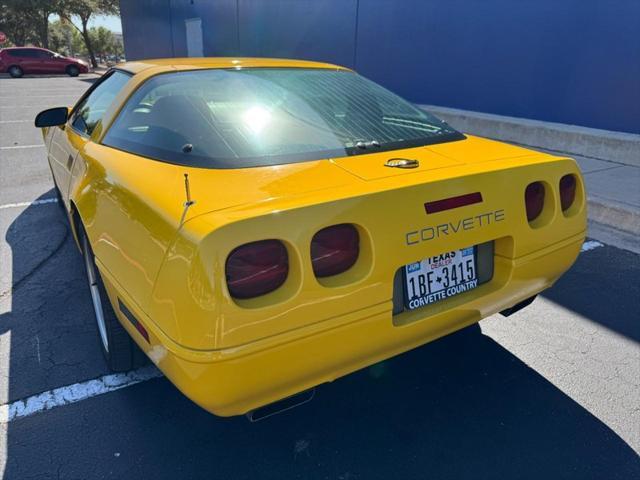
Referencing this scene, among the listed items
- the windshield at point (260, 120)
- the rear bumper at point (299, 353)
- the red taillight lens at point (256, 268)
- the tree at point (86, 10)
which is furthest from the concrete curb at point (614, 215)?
the tree at point (86, 10)

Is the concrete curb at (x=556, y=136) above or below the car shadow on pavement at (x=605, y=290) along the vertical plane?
above

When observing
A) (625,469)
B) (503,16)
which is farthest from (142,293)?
(503,16)

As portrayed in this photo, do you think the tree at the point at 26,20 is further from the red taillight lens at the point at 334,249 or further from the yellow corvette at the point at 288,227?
the red taillight lens at the point at 334,249

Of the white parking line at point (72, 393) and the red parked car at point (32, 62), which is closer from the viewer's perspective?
the white parking line at point (72, 393)

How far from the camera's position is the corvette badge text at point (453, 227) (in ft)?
5.64

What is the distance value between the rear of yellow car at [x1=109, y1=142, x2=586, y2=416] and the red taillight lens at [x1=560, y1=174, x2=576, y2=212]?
0.86 ft

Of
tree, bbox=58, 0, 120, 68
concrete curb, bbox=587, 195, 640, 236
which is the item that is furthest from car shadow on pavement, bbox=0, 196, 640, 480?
tree, bbox=58, 0, 120, 68

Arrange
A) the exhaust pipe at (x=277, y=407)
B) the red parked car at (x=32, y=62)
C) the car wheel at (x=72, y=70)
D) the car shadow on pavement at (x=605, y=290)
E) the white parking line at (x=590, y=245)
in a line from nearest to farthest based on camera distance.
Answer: the exhaust pipe at (x=277, y=407)
the car shadow on pavement at (x=605, y=290)
the white parking line at (x=590, y=245)
the red parked car at (x=32, y=62)
the car wheel at (x=72, y=70)

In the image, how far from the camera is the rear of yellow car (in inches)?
57.0

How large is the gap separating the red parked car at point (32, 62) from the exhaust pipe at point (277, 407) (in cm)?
2921

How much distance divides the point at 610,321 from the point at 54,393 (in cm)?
308

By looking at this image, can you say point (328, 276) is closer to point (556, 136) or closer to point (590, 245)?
point (590, 245)

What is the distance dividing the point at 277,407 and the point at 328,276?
0.51m

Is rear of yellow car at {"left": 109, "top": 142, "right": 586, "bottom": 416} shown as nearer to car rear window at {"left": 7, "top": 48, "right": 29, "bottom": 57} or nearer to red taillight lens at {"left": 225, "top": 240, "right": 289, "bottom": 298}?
red taillight lens at {"left": 225, "top": 240, "right": 289, "bottom": 298}
